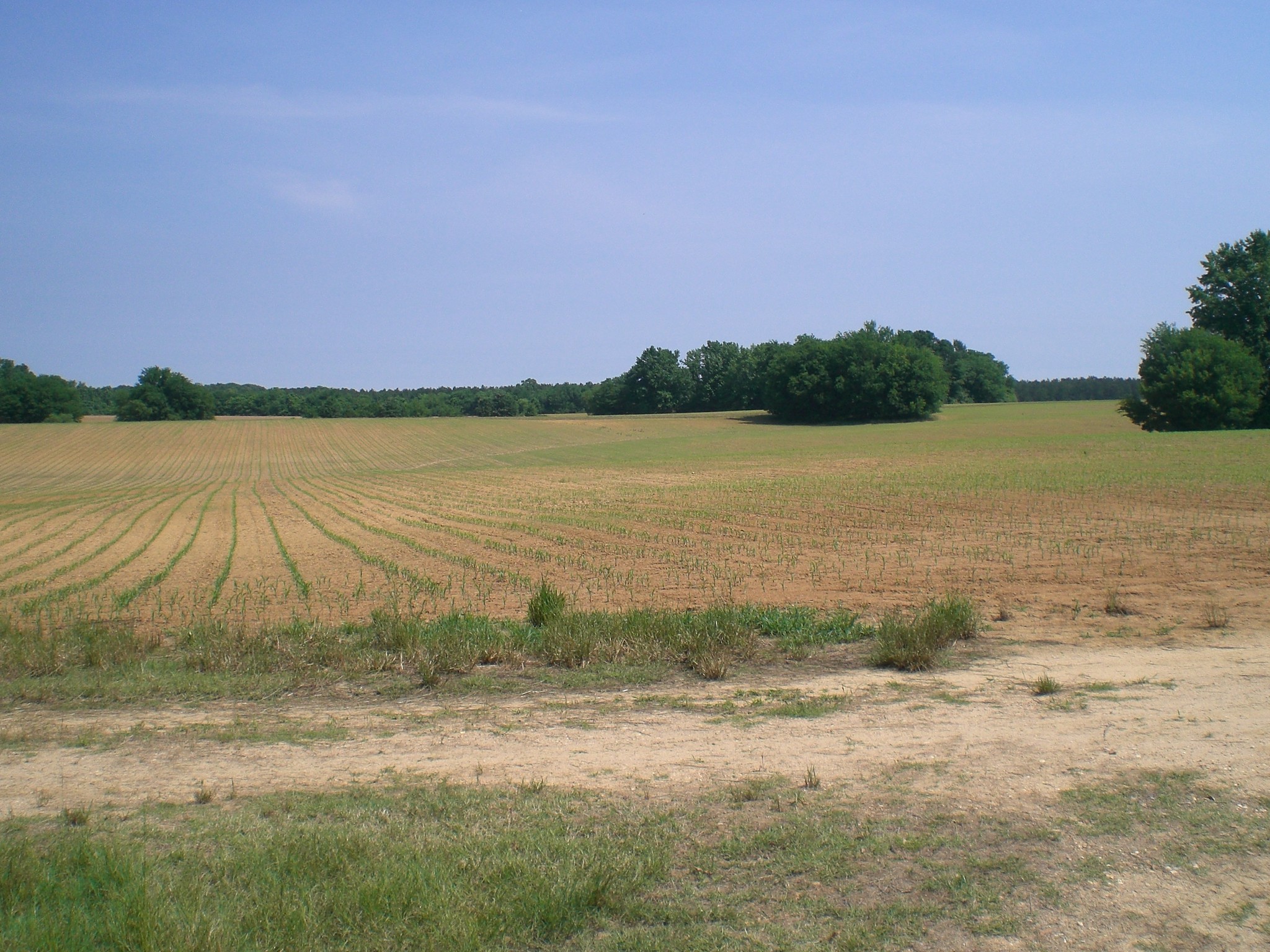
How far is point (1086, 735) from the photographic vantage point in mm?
6445

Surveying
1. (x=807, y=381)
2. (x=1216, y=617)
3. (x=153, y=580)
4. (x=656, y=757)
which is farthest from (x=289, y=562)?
(x=807, y=381)

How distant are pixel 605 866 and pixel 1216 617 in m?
9.50

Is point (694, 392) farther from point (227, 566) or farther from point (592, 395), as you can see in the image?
point (227, 566)

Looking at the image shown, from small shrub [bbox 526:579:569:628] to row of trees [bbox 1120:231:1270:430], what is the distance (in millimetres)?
64878

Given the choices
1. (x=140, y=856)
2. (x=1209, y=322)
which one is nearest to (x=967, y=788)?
(x=140, y=856)

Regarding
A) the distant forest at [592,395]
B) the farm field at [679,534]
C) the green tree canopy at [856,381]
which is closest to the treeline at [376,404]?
the distant forest at [592,395]

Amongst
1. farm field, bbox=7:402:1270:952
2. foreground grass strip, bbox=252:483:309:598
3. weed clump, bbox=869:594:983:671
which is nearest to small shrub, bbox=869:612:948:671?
weed clump, bbox=869:594:983:671

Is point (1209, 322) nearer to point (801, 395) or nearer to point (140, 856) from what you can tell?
point (801, 395)

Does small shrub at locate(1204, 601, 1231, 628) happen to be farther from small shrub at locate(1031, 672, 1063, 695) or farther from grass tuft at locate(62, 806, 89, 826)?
grass tuft at locate(62, 806, 89, 826)

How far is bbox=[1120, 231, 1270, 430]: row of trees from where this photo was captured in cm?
6269

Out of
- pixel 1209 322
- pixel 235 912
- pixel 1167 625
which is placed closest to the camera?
pixel 235 912

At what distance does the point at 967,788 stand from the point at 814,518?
17929 millimetres

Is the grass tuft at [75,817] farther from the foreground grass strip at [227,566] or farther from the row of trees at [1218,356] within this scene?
the row of trees at [1218,356]

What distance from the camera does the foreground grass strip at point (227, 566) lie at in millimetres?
14550
